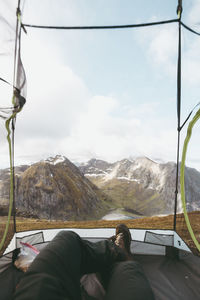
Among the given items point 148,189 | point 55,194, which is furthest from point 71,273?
point 148,189

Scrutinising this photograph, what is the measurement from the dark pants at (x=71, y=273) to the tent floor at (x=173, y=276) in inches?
23.6

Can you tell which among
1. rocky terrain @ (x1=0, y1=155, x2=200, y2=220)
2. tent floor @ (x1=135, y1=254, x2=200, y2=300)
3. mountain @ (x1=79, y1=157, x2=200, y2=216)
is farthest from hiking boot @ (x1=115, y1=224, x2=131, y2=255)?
mountain @ (x1=79, y1=157, x2=200, y2=216)

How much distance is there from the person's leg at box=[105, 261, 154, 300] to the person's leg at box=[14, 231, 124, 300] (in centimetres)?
16

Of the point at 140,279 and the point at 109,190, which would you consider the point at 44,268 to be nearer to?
the point at 140,279

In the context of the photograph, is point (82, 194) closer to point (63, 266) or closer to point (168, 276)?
point (168, 276)

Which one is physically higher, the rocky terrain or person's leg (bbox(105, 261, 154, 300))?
person's leg (bbox(105, 261, 154, 300))

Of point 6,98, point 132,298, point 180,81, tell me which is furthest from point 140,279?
point 180,81

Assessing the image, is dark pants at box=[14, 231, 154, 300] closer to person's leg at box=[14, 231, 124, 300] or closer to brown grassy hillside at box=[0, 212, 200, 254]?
person's leg at box=[14, 231, 124, 300]

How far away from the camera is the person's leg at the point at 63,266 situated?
2.09 feet

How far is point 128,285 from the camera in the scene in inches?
30.0

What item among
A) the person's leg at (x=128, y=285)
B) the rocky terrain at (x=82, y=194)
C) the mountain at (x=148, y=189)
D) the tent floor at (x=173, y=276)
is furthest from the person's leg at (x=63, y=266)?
the mountain at (x=148, y=189)

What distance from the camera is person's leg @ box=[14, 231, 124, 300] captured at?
2.09 feet

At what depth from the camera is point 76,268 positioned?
0.87 m

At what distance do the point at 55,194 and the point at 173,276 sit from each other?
41.3 m
